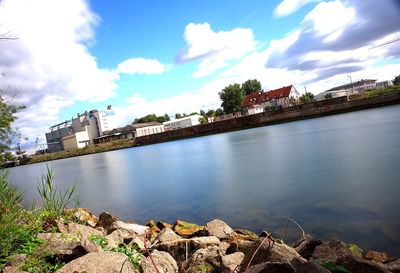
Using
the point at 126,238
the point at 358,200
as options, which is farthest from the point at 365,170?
the point at 126,238

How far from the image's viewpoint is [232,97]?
100438 mm

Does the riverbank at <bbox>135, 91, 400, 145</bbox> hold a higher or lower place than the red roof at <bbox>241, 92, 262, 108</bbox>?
lower

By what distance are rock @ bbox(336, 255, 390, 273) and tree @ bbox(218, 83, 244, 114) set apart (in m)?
96.8

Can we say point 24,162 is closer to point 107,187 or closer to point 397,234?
point 107,187

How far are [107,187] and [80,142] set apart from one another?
9576 centimetres

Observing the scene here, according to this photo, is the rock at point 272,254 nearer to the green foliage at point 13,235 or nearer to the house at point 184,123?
the green foliage at point 13,235

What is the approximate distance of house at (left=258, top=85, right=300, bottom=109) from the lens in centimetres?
10162

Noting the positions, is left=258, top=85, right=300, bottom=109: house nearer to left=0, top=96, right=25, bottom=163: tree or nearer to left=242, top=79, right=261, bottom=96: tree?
left=242, top=79, right=261, bottom=96: tree

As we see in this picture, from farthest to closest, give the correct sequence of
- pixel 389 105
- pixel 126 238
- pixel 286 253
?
pixel 389 105
pixel 126 238
pixel 286 253

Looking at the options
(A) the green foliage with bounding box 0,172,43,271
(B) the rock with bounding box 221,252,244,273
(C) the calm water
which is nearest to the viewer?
(A) the green foliage with bounding box 0,172,43,271

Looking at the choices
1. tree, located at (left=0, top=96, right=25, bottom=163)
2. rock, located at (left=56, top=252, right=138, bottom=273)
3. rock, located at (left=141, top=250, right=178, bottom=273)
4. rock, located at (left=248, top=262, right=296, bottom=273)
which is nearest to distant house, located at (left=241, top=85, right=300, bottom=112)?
tree, located at (left=0, top=96, right=25, bottom=163)

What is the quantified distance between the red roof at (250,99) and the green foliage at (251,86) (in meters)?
7.13

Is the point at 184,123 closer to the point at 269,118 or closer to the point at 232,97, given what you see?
the point at 232,97

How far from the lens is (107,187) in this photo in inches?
985
